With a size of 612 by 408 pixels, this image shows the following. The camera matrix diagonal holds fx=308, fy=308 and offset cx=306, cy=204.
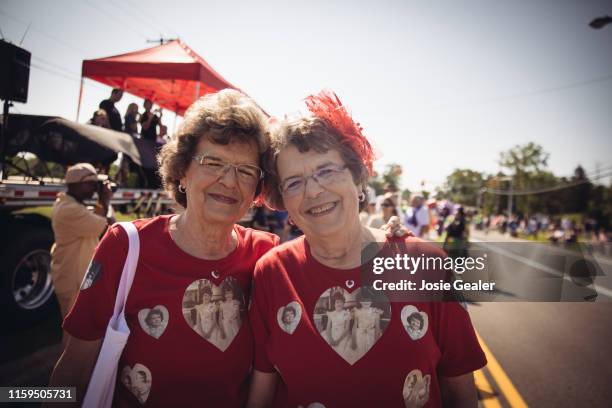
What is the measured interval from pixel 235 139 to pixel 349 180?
2.21 ft

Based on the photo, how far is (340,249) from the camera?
162cm

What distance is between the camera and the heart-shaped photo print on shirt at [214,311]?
5.05 ft

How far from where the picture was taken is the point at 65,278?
3180 millimetres

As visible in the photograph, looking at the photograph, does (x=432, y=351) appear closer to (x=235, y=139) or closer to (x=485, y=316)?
(x=235, y=139)

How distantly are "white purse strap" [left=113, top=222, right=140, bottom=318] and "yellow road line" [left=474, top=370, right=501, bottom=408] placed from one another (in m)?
3.16

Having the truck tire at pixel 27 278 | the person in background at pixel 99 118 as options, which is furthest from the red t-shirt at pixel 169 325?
the person in background at pixel 99 118

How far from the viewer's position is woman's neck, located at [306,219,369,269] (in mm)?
1591

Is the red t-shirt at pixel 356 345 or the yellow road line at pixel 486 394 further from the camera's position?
the yellow road line at pixel 486 394

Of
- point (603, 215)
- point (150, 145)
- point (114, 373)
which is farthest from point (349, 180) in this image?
point (603, 215)

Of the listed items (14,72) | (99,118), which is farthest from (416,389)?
(99,118)

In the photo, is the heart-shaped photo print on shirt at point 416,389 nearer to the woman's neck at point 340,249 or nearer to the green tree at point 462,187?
the woman's neck at point 340,249

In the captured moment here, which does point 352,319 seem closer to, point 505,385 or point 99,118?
point 505,385

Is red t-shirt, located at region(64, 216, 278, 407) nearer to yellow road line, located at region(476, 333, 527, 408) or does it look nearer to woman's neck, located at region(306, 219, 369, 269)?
woman's neck, located at region(306, 219, 369, 269)

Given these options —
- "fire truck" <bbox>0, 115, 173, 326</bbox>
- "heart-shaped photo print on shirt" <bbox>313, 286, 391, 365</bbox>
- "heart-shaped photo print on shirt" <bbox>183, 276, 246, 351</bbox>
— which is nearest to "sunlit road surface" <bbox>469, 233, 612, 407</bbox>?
"heart-shaped photo print on shirt" <bbox>313, 286, 391, 365</bbox>
